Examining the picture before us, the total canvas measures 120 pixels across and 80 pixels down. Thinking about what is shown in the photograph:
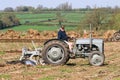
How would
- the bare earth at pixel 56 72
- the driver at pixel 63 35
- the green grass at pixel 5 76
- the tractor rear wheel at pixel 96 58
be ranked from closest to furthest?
the green grass at pixel 5 76
the bare earth at pixel 56 72
the driver at pixel 63 35
the tractor rear wheel at pixel 96 58

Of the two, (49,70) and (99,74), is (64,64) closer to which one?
(49,70)

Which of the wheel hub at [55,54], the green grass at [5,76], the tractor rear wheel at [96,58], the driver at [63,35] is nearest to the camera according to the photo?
the green grass at [5,76]

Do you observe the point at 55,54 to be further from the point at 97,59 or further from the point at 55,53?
the point at 97,59

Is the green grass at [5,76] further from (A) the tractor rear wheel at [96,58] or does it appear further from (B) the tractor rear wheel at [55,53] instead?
(A) the tractor rear wheel at [96,58]

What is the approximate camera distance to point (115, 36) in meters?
34.3

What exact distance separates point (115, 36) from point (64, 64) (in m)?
18.6

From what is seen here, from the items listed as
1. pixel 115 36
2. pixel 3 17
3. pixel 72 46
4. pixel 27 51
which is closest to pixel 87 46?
pixel 72 46

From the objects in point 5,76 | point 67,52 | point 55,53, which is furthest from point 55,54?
point 5,76

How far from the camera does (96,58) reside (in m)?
16.4

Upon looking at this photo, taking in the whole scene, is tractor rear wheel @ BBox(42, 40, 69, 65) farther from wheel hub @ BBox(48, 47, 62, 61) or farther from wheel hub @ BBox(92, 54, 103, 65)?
wheel hub @ BBox(92, 54, 103, 65)

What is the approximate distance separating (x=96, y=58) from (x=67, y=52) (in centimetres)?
130

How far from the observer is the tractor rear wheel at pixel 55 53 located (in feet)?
52.7

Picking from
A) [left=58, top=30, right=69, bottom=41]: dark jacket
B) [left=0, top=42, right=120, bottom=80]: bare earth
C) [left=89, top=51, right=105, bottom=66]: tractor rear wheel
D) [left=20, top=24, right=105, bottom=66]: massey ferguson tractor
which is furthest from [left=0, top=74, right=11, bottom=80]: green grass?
[left=89, top=51, right=105, bottom=66]: tractor rear wheel

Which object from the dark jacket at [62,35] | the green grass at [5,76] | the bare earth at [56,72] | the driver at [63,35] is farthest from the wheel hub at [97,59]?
the green grass at [5,76]
